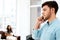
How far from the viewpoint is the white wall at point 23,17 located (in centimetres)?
419

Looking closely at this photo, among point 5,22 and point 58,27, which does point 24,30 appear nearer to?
point 5,22

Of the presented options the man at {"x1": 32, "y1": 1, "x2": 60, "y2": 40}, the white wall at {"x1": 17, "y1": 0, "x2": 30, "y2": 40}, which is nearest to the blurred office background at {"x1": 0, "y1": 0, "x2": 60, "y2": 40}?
the white wall at {"x1": 17, "y1": 0, "x2": 30, "y2": 40}

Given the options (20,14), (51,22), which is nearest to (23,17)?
(20,14)

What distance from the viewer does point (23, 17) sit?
4223 millimetres

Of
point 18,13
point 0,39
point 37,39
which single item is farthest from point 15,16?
point 37,39

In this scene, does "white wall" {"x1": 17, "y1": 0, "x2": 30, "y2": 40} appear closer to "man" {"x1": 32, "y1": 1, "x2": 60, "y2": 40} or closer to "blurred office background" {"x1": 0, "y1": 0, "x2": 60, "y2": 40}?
"blurred office background" {"x1": 0, "y1": 0, "x2": 60, "y2": 40}

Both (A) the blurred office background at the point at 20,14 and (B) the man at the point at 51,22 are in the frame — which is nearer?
(B) the man at the point at 51,22

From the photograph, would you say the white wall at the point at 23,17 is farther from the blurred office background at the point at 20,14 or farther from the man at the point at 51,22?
the man at the point at 51,22

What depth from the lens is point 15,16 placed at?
4.27 meters

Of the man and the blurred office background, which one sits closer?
the man

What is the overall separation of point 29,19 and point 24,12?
0.75ft

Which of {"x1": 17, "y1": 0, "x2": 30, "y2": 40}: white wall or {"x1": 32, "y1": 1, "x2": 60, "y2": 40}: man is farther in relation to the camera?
{"x1": 17, "y1": 0, "x2": 30, "y2": 40}: white wall

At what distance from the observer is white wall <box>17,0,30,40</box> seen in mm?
4188

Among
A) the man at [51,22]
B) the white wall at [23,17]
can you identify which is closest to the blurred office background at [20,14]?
the white wall at [23,17]
